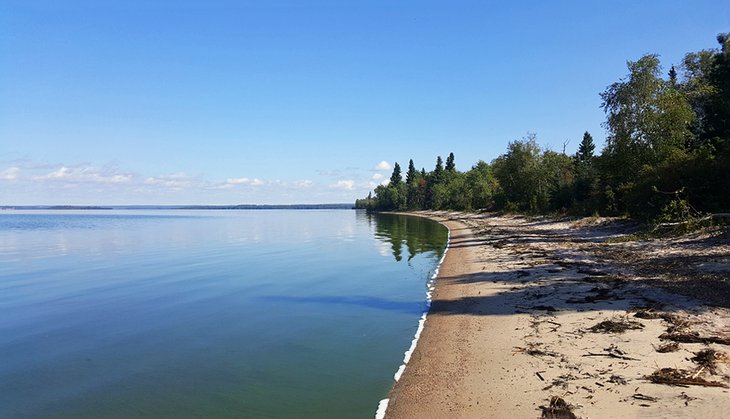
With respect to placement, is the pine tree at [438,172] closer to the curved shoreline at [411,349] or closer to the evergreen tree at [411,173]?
the evergreen tree at [411,173]

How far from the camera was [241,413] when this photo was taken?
7.41m

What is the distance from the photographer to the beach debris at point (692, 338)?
7.96m

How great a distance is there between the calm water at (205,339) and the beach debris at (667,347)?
15.4ft

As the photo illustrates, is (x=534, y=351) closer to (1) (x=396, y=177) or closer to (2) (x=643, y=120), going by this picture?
(2) (x=643, y=120)

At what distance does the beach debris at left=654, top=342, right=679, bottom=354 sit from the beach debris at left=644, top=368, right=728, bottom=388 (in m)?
1.02

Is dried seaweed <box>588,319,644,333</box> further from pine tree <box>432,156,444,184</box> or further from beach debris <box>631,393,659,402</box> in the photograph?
pine tree <box>432,156,444,184</box>

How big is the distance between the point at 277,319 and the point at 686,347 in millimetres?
9829

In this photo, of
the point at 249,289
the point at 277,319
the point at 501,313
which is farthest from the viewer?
the point at 249,289

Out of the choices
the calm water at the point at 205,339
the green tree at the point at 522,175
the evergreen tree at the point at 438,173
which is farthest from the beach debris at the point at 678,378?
the evergreen tree at the point at 438,173

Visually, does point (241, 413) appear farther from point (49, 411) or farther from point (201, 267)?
point (201, 267)

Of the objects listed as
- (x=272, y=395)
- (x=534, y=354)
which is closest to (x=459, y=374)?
Answer: (x=534, y=354)

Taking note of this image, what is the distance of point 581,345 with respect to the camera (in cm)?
871

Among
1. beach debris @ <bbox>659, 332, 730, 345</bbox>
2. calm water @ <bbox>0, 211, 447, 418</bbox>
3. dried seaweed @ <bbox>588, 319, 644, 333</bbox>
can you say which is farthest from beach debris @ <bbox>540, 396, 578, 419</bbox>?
dried seaweed @ <bbox>588, 319, 644, 333</bbox>

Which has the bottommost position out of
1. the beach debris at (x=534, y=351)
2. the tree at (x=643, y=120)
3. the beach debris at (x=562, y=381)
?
the beach debris at (x=534, y=351)
